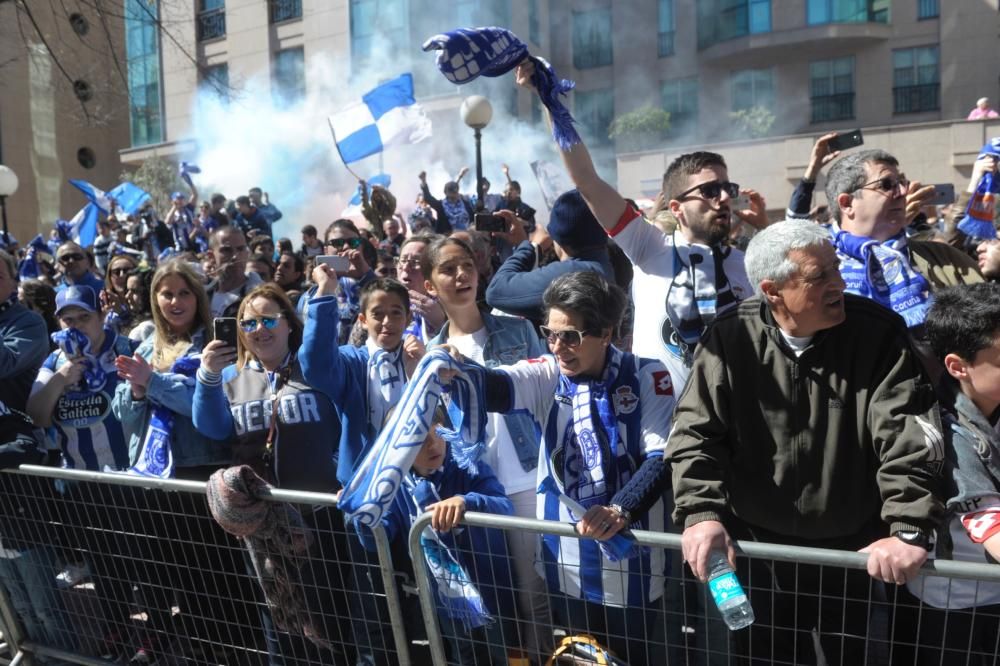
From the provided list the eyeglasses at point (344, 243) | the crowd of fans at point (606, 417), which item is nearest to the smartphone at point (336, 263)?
the crowd of fans at point (606, 417)

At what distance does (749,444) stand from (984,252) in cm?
257

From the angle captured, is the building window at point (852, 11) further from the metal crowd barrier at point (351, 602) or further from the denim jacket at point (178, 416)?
the metal crowd barrier at point (351, 602)

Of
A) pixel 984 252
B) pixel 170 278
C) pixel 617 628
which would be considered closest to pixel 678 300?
pixel 617 628

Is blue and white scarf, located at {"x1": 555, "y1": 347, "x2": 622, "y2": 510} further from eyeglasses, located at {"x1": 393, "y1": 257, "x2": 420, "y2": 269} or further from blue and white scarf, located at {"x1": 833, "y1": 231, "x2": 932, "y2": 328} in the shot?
eyeglasses, located at {"x1": 393, "y1": 257, "x2": 420, "y2": 269}

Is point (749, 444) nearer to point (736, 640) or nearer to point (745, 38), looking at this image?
point (736, 640)

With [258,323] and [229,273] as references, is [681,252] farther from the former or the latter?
[229,273]

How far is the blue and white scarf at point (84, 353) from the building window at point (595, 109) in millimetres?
28983

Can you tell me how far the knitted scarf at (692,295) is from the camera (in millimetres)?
3305

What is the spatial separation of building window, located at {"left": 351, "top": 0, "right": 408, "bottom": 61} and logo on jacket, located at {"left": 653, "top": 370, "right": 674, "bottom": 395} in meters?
24.7

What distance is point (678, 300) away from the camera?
3332mm

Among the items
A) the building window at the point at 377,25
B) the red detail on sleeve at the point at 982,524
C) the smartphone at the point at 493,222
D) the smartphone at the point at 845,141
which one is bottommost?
the red detail on sleeve at the point at 982,524

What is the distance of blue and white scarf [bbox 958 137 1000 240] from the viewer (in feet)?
15.4

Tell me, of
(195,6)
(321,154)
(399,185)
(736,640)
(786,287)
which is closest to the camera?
(786,287)

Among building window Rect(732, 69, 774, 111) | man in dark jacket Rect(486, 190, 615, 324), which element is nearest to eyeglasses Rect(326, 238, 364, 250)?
man in dark jacket Rect(486, 190, 615, 324)
